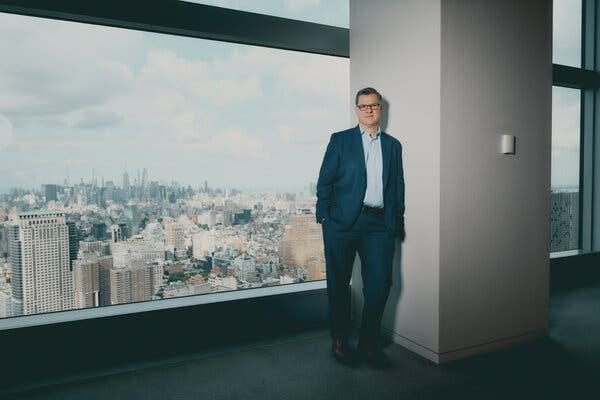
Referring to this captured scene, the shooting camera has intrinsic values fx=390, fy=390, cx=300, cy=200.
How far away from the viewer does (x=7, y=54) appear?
2162mm

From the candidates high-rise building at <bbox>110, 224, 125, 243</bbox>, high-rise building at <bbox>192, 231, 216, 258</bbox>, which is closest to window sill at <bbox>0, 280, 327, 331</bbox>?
Result: high-rise building at <bbox>192, 231, 216, 258</bbox>

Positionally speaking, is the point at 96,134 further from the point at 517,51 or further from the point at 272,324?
the point at 517,51

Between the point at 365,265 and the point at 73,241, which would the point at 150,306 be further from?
the point at 365,265

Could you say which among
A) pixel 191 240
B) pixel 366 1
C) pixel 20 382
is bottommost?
pixel 20 382

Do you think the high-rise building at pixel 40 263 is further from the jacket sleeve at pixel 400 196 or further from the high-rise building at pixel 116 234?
the jacket sleeve at pixel 400 196

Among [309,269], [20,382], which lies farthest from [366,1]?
[20,382]

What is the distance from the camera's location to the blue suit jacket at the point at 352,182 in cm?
232

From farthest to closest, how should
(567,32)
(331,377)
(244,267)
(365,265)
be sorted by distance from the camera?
(567,32)
(244,267)
(365,265)
(331,377)

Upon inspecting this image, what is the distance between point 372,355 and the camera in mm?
2334

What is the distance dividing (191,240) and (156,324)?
564 millimetres

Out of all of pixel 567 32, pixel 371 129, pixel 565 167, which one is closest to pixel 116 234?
pixel 371 129

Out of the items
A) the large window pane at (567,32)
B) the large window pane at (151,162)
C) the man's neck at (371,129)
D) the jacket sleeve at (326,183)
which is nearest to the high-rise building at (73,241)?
the large window pane at (151,162)

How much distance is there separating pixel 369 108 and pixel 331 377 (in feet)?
5.11

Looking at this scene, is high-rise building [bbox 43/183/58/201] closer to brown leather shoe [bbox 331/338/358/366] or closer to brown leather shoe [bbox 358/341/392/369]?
brown leather shoe [bbox 331/338/358/366]
